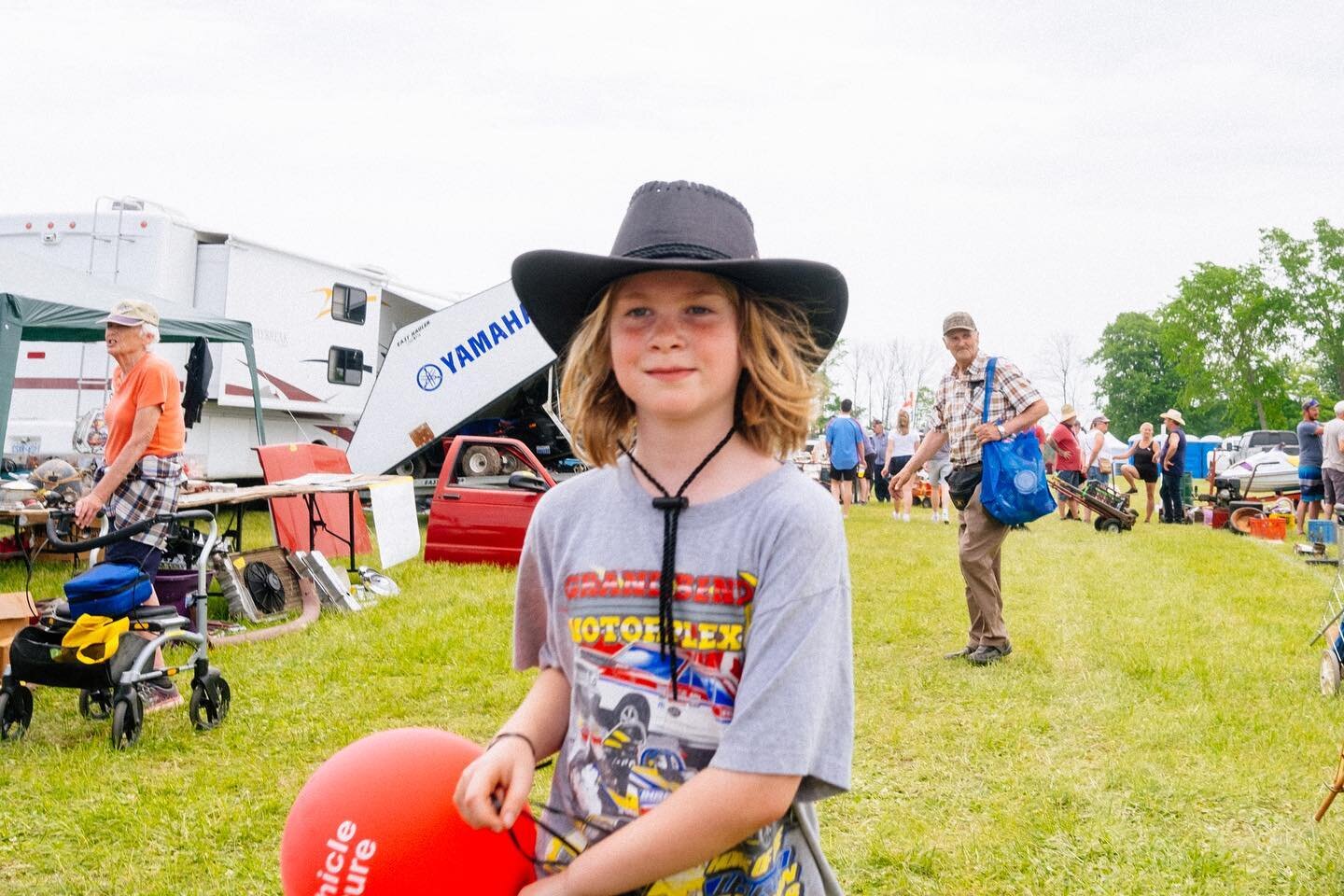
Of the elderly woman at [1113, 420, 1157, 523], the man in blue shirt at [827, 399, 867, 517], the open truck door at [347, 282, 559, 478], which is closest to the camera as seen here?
the open truck door at [347, 282, 559, 478]

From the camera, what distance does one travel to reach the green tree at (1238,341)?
6238cm

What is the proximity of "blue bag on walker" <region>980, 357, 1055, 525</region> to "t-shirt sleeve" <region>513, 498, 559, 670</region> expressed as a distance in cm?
507

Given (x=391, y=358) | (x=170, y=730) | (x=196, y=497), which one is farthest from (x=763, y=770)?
(x=391, y=358)

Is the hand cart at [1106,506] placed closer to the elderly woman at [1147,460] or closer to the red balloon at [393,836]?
the elderly woman at [1147,460]

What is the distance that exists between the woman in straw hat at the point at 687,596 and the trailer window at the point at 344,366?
15054 millimetres

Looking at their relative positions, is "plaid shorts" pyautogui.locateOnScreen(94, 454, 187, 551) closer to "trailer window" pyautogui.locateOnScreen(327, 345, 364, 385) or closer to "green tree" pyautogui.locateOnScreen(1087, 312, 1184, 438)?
"trailer window" pyautogui.locateOnScreen(327, 345, 364, 385)

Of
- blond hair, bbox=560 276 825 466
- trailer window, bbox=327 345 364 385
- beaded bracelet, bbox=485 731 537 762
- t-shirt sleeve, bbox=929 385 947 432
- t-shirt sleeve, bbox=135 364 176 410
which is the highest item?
trailer window, bbox=327 345 364 385

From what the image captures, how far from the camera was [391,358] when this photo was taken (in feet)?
47.3

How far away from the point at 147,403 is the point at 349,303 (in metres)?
10.6

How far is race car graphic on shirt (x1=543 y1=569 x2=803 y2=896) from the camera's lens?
51.6 inches

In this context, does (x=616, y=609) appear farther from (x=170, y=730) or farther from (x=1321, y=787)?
(x=170, y=730)

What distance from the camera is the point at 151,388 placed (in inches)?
230

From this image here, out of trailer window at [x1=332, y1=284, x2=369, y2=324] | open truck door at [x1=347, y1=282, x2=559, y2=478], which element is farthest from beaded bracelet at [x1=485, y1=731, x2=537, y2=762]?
trailer window at [x1=332, y1=284, x2=369, y2=324]

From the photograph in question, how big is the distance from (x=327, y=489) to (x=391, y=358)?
658cm
